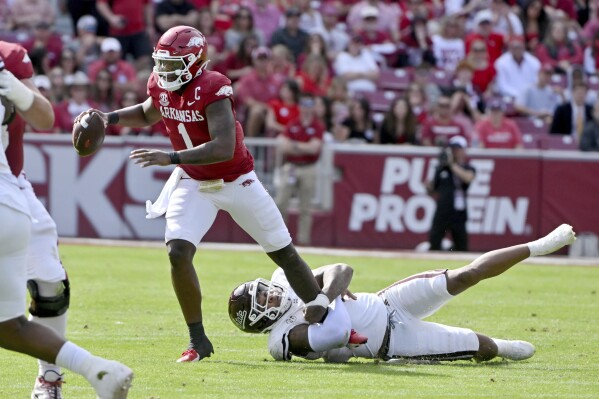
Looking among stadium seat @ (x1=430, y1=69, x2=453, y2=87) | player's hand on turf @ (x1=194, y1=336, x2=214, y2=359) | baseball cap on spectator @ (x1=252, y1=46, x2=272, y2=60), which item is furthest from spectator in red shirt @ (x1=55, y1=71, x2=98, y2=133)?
player's hand on turf @ (x1=194, y1=336, x2=214, y2=359)

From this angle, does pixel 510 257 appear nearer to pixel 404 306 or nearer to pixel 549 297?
pixel 404 306

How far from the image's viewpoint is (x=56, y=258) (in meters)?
5.81

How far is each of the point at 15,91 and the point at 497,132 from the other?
12.6 metres

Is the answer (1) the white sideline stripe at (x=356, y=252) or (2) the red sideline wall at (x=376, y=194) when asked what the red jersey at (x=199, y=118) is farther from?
(2) the red sideline wall at (x=376, y=194)

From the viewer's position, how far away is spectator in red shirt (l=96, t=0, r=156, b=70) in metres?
19.3

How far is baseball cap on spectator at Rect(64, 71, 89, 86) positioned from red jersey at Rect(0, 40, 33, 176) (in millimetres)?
11375

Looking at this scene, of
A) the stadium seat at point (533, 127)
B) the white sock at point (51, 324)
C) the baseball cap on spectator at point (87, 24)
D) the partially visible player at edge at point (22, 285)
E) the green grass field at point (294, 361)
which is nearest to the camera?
the partially visible player at edge at point (22, 285)

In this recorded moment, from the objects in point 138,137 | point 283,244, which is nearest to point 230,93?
point 283,244

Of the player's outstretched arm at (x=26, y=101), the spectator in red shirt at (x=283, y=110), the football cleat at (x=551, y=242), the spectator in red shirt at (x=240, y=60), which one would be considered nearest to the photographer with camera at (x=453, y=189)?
the spectator in red shirt at (x=283, y=110)

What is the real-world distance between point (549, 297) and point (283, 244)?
4566mm

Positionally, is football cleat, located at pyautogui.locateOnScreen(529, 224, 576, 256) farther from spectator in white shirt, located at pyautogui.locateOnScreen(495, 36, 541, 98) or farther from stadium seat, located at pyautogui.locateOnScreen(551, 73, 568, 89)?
stadium seat, located at pyautogui.locateOnScreen(551, 73, 568, 89)

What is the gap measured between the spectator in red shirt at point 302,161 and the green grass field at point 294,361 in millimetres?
2268

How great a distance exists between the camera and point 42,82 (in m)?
17.0

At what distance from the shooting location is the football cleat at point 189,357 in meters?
7.47
